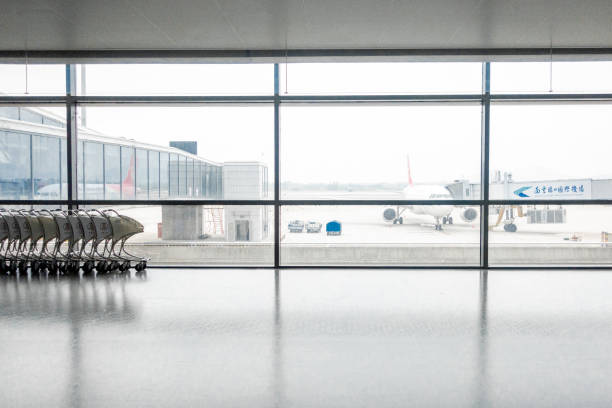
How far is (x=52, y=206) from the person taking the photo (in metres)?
6.98

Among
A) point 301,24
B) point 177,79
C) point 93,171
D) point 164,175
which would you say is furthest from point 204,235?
point 301,24

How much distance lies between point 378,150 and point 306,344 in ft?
15.7

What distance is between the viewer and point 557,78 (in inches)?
252

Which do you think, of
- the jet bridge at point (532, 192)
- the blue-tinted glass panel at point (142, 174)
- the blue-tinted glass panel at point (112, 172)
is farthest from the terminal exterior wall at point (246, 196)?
the jet bridge at point (532, 192)

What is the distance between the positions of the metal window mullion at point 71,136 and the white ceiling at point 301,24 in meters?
0.99

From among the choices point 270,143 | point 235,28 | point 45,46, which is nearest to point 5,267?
point 45,46

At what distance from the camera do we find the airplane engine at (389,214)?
7.11 metres

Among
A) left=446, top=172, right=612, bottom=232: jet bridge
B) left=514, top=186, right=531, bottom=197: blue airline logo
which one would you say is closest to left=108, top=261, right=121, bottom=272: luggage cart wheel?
left=446, top=172, right=612, bottom=232: jet bridge

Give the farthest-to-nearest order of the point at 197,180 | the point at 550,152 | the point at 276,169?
1. the point at 550,152
2. the point at 197,180
3. the point at 276,169

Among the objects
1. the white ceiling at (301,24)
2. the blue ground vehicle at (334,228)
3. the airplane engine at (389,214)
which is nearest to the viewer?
the white ceiling at (301,24)

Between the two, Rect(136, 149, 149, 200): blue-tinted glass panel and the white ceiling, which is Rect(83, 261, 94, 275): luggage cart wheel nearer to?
Rect(136, 149, 149, 200): blue-tinted glass panel

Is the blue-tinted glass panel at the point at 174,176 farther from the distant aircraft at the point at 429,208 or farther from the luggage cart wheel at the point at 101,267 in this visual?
the distant aircraft at the point at 429,208

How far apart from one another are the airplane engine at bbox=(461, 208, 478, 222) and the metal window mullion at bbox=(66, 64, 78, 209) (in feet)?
18.5

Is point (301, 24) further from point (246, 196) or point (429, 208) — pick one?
point (429, 208)
